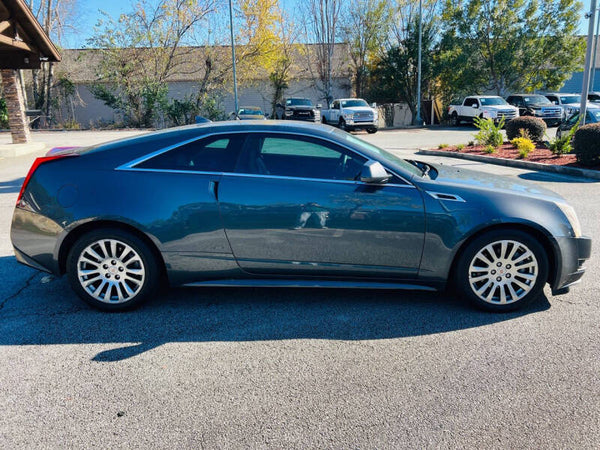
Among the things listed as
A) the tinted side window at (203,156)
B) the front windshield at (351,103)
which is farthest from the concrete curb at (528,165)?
the front windshield at (351,103)

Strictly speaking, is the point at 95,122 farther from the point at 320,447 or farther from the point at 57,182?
the point at 320,447

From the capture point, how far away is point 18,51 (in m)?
17.6

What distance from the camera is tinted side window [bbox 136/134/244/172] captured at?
418 centimetres

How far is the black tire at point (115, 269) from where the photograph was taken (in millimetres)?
4090

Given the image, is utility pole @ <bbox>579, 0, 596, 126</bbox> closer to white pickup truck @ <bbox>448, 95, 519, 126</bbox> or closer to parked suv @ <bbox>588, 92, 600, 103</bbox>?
white pickup truck @ <bbox>448, 95, 519, 126</bbox>

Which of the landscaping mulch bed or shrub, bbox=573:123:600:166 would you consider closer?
shrub, bbox=573:123:600:166

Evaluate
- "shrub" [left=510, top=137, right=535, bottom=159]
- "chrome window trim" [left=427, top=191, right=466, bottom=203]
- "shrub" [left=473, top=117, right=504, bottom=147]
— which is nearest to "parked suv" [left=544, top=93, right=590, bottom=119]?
"shrub" [left=473, top=117, right=504, bottom=147]

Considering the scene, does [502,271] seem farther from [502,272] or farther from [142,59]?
[142,59]

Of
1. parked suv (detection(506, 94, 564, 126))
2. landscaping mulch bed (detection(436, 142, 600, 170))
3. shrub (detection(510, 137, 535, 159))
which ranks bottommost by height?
landscaping mulch bed (detection(436, 142, 600, 170))

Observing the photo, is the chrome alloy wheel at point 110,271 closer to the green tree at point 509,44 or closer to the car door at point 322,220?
the car door at point 322,220

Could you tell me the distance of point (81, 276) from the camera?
13.6ft

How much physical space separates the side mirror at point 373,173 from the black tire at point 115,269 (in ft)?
6.31

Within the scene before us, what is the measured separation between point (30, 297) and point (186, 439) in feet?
9.13

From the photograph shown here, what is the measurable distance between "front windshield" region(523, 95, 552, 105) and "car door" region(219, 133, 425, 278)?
29166mm
